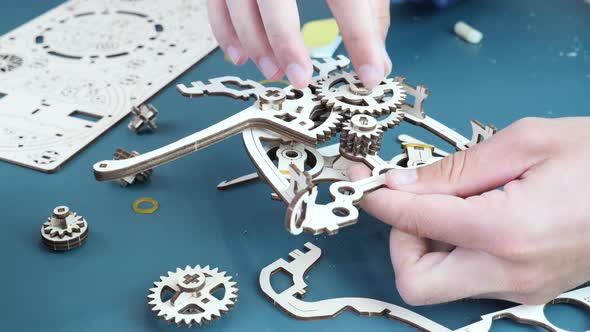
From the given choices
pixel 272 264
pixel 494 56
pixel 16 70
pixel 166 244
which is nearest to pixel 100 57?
pixel 16 70

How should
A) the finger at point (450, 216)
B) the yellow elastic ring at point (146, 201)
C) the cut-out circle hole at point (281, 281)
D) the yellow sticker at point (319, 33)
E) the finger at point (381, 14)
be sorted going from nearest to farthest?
the finger at point (450, 216) < the cut-out circle hole at point (281, 281) < the yellow elastic ring at point (146, 201) < the finger at point (381, 14) < the yellow sticker at point (319, 33)

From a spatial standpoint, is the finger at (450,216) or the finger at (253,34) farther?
the finger at (253,34)

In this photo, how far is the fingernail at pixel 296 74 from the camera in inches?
37.4

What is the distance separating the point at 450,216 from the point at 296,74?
29cm

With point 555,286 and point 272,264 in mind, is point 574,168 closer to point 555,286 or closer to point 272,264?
point 555,286

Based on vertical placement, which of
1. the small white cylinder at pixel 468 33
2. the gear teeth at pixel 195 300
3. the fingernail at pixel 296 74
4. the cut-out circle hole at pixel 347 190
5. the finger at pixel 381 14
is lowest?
the small white cylinder at pixel 468 33

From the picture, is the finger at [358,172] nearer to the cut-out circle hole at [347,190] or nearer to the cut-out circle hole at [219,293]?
the cut-out circle hole at [347,190]

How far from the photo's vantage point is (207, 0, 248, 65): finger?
3.38 feet

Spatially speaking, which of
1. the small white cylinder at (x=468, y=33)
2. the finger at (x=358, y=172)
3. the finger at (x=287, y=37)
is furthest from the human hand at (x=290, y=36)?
the small white cylinder at (x=468, y=33)

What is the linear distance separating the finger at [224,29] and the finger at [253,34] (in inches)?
1.3

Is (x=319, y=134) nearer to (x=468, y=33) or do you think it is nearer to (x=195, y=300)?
(x=195, y=300)

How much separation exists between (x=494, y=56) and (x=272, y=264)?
2.69 feet

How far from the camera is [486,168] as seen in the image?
0.89 m

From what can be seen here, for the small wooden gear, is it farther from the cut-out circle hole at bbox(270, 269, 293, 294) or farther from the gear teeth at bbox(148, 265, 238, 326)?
the cut-out circle hole at bbox(270, 269, 293, 294)
